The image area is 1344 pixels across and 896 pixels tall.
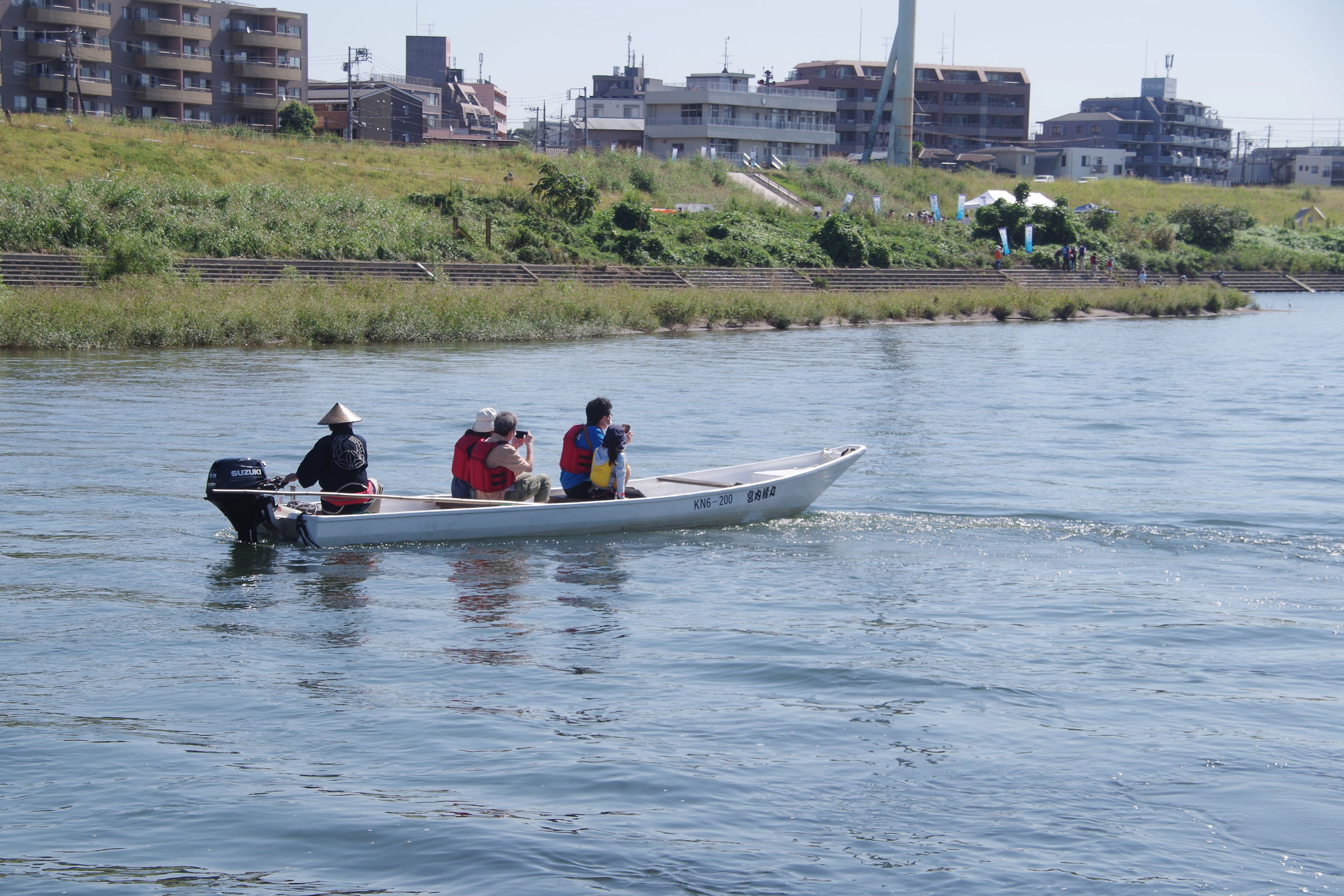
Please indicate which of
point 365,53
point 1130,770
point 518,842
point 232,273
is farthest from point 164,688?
point 365,53

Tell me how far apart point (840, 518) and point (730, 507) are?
1647 mm

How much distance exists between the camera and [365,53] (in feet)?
317

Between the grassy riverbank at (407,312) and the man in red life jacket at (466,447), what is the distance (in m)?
20.5

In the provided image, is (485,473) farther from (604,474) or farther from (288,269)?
(288,269)

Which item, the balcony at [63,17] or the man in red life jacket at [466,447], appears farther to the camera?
the balcony at [63,17]

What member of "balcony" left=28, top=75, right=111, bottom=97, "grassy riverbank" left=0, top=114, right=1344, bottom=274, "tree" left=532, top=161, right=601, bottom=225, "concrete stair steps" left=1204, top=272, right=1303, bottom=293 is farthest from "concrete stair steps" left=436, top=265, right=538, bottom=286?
"concrete stair steps" left=1204, top=272, right=1303, bottom=293

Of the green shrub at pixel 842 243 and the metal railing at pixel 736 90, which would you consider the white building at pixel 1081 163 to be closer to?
the metal railing at pixel 736 90

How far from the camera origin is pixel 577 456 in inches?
538

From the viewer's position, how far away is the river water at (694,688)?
687 cm

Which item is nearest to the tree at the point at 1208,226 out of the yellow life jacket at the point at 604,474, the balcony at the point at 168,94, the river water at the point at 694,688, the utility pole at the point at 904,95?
the utility pole at the point at 904,95

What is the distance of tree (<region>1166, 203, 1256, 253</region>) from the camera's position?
7769 cm

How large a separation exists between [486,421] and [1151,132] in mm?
122771

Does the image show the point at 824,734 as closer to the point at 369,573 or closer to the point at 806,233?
the point at 369,573

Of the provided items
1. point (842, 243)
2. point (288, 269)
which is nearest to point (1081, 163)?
point (842, 243)
